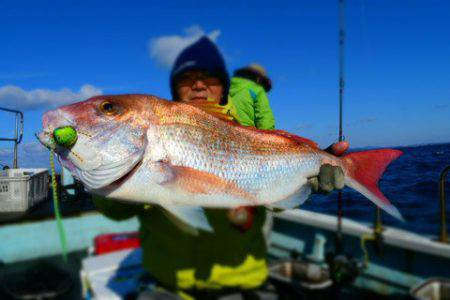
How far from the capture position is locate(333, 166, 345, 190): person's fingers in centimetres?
251

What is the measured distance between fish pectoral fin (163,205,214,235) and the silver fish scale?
0.26 m

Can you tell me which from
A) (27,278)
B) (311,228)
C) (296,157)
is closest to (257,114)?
(311,228)

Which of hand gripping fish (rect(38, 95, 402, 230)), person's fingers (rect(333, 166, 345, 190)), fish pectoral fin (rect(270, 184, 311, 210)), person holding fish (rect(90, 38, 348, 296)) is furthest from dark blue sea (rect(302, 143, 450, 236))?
hand gripping fish (rect(38, 95, 402, 230))

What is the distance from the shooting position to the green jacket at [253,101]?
14.1 feet

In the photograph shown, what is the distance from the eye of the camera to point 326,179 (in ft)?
8.21

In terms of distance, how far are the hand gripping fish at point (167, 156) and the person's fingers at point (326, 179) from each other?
0.18 meters

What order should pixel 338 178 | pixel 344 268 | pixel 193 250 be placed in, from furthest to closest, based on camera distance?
pixel 344 268
pixel 338 178
pixel 193 250

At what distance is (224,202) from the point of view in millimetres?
2143

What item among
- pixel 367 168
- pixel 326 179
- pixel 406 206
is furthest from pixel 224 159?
pixel 406 206

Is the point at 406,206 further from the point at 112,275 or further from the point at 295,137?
the point at 112,275

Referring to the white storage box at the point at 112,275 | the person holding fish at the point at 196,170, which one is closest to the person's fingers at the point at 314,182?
the person holding fish at the point at 196,170

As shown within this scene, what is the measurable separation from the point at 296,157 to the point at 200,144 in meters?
0.77

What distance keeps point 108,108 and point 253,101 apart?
2576 millimetres

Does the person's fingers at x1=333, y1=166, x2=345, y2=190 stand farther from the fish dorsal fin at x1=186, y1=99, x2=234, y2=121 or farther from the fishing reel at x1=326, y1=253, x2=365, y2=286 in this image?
the fishing reel at x1=326, y1=253, x2=365, y2=286
